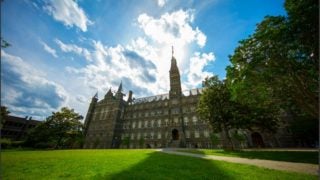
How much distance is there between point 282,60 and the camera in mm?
13031

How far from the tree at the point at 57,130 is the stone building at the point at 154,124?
1179 centimetres

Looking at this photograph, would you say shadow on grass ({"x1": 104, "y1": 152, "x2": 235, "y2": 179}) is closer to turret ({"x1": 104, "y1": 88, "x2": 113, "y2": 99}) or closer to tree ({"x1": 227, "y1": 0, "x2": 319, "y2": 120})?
tree ({"x1": 227, "y1": 0, "x2": 319, "y2": 120})

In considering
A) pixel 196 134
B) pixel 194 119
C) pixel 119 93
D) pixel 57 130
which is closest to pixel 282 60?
pixel 196 134

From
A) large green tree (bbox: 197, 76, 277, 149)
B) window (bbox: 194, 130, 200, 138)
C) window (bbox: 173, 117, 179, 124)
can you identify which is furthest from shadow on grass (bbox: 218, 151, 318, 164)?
window (bbox: 173, 117, 179, 124)

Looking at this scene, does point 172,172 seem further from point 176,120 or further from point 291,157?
point 176,120

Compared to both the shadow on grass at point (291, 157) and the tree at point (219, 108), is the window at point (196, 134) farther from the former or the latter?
the shadow on grass at point (291, 157)

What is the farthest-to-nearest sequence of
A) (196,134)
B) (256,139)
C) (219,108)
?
1. (196,134)
2. (256,139)
3. (219,108)

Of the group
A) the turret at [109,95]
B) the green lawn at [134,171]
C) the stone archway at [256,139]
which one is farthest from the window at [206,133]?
the turret at [109,95]

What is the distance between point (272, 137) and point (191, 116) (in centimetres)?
2007

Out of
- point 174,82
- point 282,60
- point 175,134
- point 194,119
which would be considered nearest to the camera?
point 282,60

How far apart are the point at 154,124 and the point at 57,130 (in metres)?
28.2

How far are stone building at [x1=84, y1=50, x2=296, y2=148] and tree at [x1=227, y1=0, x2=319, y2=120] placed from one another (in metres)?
27.9

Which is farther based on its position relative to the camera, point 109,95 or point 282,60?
point 109,95

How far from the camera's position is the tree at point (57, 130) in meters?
45.3
